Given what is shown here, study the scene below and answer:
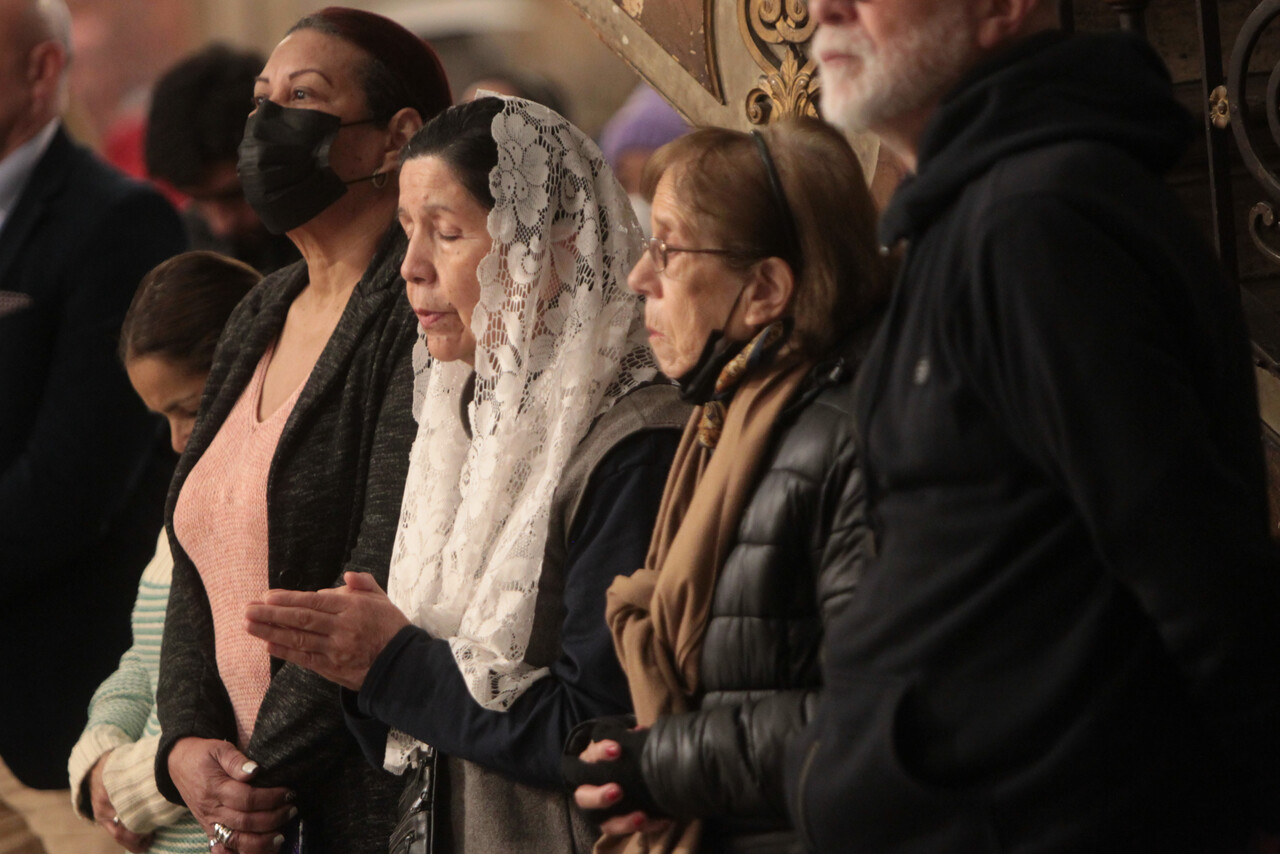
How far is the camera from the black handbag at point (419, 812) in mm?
2416

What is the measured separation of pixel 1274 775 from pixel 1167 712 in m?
0.11

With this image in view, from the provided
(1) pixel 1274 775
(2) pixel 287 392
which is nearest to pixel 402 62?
(2) pixel 287 392

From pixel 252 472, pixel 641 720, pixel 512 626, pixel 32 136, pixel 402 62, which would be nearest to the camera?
pixel 641 720

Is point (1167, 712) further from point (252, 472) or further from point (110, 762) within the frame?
point (110, 762)

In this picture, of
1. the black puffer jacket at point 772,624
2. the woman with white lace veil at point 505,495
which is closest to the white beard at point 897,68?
the black puffer jacket at point 772,624

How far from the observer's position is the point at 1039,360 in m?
1.40

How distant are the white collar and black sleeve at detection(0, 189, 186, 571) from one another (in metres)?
0.31

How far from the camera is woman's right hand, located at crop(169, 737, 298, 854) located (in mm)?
2775

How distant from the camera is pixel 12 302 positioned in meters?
3.87

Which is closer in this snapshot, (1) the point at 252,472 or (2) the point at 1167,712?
(2) the point at 1167,712

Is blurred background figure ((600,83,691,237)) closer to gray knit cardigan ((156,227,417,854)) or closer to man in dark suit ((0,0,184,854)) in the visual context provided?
man in dark suit ((0,0,184,854))

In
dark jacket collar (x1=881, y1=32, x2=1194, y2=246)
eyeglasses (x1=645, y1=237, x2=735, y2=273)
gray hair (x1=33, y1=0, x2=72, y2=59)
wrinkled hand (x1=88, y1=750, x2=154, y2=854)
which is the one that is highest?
gray hair (x1=33, y1=0, x2=72, y2=59)

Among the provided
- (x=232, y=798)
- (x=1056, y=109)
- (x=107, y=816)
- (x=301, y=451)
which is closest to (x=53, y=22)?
(x=301, y=451)

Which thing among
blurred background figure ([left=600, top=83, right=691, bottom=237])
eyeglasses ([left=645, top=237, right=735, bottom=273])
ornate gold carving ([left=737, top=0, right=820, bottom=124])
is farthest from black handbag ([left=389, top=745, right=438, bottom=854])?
blurred background figure ([left=600, top=83, right=691, bottom=237])
